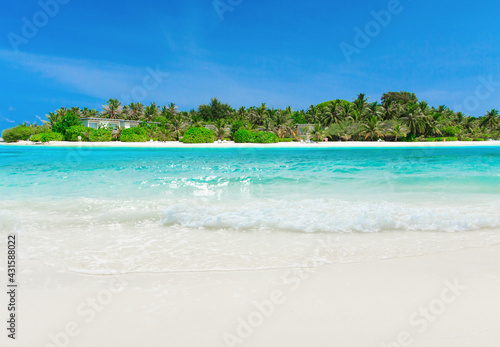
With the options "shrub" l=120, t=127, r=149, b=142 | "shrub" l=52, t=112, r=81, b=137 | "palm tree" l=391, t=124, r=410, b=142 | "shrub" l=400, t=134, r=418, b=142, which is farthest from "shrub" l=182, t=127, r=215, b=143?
"shrub" l=400, t=134, r=418, b=142

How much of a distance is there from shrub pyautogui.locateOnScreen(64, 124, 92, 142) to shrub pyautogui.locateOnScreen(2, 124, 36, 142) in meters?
12.3

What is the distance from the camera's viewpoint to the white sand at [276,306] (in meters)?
2.29

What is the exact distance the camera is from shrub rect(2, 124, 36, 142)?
5959 cm

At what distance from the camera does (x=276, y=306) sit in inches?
107

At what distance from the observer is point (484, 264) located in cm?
360

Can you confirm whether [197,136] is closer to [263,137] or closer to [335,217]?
[263,137]

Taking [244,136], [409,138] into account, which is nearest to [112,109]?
[244,136]

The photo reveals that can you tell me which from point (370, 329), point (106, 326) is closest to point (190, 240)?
point (106, 326)

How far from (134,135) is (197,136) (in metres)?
10.7

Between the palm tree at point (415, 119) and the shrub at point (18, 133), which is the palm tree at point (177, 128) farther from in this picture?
the palm tree at point (415, 119)

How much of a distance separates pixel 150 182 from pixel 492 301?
942 centimetres

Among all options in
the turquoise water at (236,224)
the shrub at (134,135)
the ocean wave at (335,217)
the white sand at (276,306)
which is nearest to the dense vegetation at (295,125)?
the shrub at (134,135)

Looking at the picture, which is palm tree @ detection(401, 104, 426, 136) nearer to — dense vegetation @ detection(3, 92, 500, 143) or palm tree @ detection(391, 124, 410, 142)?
dense vegetation @ detection(3, 92, 500, 143)

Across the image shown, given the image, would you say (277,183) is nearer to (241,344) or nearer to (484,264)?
(484,264)
